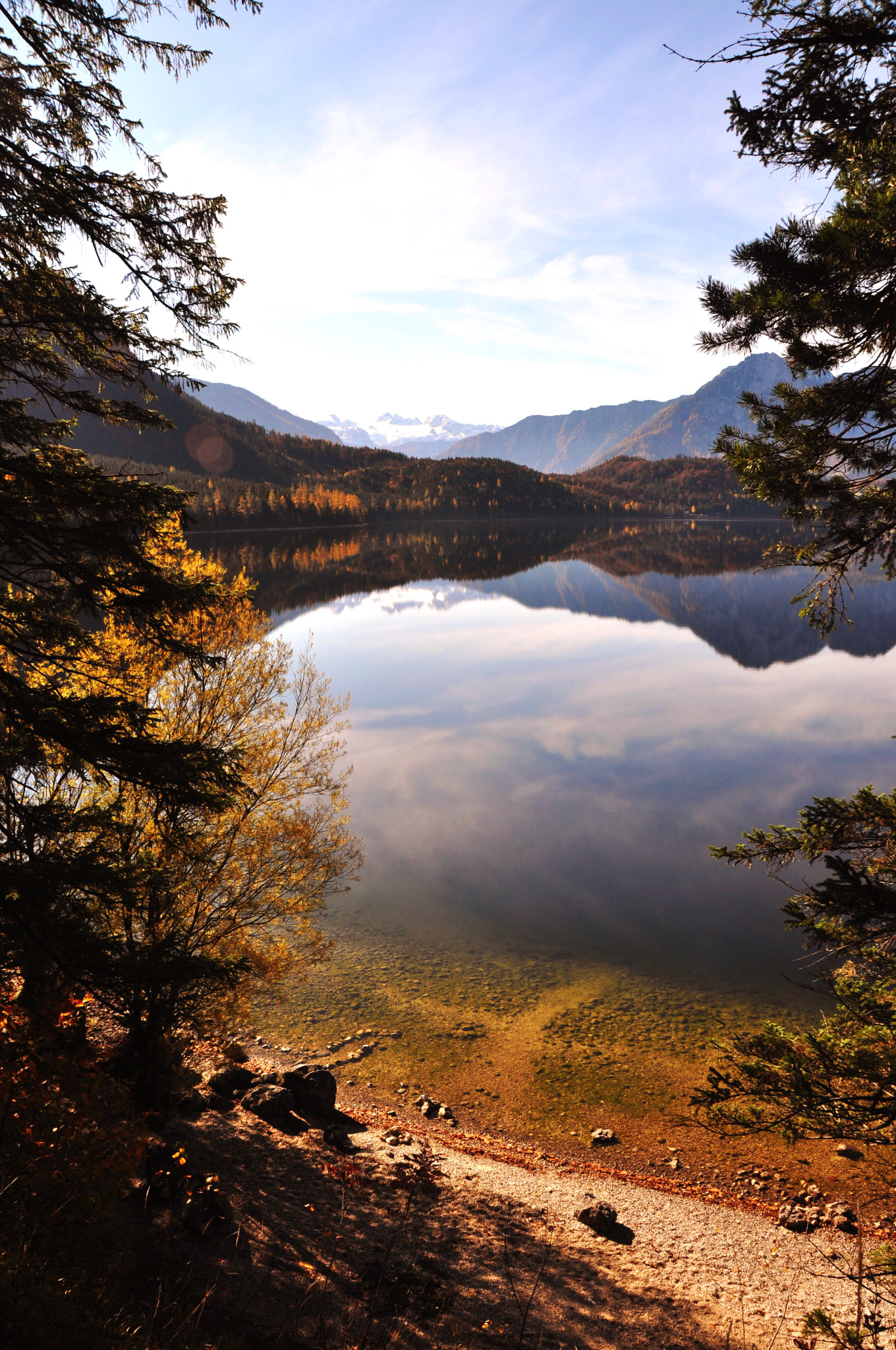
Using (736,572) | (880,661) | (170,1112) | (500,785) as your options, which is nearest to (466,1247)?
(170,1112)

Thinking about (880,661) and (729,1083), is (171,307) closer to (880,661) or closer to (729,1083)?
(729,1083)

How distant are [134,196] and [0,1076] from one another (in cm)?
1135

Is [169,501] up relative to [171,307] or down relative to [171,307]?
down

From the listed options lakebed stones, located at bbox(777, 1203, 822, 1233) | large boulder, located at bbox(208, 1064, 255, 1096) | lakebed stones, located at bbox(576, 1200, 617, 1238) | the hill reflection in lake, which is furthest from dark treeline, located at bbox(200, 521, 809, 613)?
lakebed stones, located at bbox(777, 1203, 822, 1233)

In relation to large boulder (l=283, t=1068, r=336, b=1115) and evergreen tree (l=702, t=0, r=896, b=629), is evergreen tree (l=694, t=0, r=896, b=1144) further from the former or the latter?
large boulder (l=283, t=1068, r=336, b=1115)

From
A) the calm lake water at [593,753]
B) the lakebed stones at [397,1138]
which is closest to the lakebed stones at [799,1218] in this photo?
the lakebed stones at [397,1138]

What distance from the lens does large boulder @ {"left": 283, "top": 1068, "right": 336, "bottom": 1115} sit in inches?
541

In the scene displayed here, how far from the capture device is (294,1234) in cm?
977

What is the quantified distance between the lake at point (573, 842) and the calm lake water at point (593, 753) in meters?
0.18

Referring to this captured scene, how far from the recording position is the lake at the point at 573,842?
1716cm

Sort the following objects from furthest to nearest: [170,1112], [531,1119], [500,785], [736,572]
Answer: [736,572] < [500,785] < [531,1119] < [170,1112]

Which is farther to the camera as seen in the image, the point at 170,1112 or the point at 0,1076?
the point at 170,1112

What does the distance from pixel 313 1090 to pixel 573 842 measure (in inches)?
768

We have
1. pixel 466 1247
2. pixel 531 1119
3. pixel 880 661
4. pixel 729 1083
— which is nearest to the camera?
pixel 729 1083
